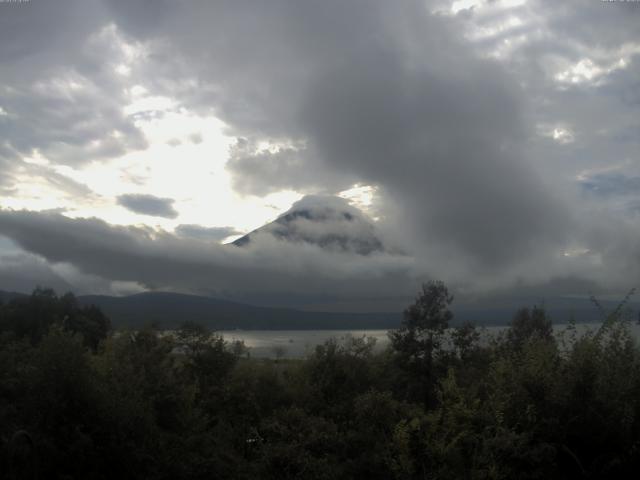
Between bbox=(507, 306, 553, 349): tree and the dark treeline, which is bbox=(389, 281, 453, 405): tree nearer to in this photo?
bbox=(507, 306, 553, 349): tree

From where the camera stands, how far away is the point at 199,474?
2098 cm

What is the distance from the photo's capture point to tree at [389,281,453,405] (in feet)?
153

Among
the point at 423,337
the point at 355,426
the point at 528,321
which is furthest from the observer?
the point at 528,321

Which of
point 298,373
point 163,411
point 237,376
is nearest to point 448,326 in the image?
point 298,373

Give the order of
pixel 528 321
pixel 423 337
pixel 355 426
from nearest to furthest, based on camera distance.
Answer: pixel 355 426, pixel 423 337, pixel 528 321

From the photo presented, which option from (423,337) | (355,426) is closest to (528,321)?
(423,337)

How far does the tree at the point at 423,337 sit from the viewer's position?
4675 centimetres

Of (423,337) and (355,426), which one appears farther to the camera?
(423,337)

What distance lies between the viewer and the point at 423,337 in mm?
48750

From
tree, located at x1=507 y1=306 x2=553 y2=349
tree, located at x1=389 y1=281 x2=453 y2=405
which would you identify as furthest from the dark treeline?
tree, located at x1=507 y1=306 x2=553 y2=349

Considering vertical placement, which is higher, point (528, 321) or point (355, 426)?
point (528, 321)

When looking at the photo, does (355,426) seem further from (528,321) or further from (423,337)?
(528,321)

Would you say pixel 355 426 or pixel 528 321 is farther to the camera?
pixel 528 321

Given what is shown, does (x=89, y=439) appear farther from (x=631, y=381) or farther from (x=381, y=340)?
(x=381, y=340)
